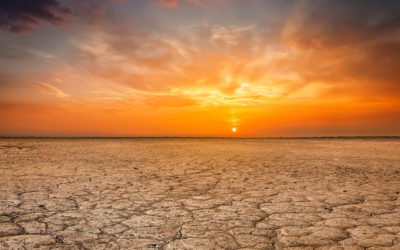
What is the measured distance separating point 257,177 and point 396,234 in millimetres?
3025

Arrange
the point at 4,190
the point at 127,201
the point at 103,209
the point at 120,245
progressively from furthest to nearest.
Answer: the point at 4,190, the point at 127,201, the point at 103,209, the point at 120,245

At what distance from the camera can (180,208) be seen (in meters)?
3.14

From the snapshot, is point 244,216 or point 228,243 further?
point 244,216

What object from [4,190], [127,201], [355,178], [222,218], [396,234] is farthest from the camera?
[355,178]

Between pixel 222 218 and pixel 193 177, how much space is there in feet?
8.41

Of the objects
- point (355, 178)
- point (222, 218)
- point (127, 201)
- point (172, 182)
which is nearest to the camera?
point (222, 218)

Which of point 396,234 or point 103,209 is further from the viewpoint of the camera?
point 103,209

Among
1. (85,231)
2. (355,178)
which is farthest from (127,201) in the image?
(355,178)

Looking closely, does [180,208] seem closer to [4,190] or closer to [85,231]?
[85,231]

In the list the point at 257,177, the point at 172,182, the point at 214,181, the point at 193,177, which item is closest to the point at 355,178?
the point at 257,177

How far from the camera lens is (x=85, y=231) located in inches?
94.0

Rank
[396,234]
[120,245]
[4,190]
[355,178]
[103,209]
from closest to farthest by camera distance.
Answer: [120,245] < [396,234] < [103,209] < [4,190] < [355,178]

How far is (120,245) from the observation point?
2115mm

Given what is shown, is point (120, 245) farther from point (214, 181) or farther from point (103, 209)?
point (214, 181)
